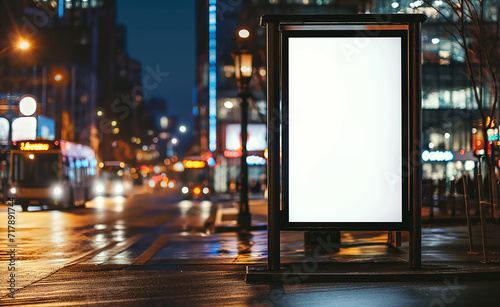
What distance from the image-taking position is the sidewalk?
10062 mm

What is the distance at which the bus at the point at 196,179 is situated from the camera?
50719 millimetres

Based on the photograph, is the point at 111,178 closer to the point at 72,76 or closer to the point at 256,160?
the point at 256,160

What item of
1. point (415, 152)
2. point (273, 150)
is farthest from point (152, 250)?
point (415, 152)

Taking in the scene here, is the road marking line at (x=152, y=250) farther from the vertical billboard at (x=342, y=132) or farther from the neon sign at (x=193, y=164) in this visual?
the neon sign at (x=193, y=164)

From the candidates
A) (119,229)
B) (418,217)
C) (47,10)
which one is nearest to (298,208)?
(418,217)

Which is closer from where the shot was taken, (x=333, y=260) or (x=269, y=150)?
(x=269, y=150)

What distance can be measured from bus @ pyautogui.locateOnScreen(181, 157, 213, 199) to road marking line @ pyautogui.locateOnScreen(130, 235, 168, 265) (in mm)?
31729

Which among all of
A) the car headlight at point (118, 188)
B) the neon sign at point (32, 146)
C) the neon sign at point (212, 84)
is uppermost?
the neon sign at point (212, 84)

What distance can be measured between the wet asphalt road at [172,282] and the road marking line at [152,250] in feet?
0.07

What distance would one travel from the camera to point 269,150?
10406mm

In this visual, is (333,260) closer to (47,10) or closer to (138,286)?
(138,286)

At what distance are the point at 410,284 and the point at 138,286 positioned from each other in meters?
4.15

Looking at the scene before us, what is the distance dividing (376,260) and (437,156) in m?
45.8

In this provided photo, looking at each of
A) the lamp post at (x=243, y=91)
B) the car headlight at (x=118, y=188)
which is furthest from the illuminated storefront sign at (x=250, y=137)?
the lamp post at (x=243, y=91)
